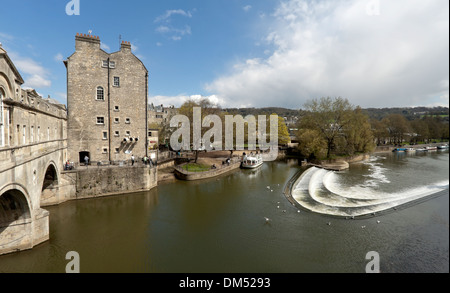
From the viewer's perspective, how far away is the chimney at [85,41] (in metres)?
19.8

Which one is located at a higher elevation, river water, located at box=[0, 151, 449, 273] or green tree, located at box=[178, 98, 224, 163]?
green tree, located at box=[178, 98, 224, 163]

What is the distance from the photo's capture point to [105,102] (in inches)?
844

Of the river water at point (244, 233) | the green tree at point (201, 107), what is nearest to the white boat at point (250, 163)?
the green tree at point (201, 107)

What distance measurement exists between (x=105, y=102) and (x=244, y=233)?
18.8m

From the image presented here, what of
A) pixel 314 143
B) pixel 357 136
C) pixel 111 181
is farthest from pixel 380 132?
pixel 111 181

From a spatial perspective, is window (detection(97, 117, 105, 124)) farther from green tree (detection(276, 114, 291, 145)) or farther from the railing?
green tree (detection(276, 114, 291, 145))

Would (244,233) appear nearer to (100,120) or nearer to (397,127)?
(100,120)

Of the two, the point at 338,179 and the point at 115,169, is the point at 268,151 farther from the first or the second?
the point at 115,169

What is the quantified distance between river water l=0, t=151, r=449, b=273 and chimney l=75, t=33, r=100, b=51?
47.7ft

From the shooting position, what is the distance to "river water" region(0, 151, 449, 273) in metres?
9.39

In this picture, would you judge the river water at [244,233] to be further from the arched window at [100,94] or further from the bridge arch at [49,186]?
the arched window at [100,94]

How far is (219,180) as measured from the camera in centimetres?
2566


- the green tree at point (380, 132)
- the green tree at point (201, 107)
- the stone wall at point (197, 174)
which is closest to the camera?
the stone wall at point (197, 174)

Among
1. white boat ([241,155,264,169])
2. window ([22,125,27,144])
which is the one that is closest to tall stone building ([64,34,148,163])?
window ([22,125,27,144])
